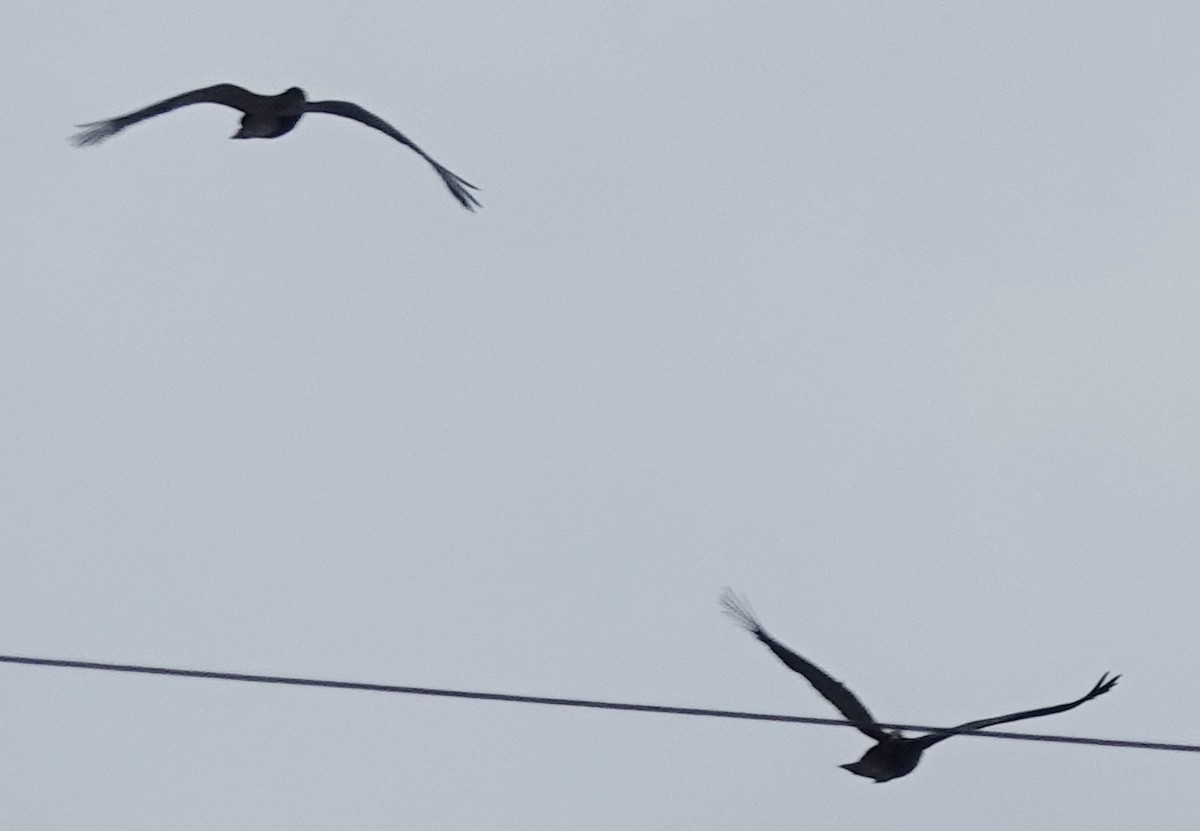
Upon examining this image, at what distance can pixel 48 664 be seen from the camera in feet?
23.8

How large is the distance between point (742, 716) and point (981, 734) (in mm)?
1210

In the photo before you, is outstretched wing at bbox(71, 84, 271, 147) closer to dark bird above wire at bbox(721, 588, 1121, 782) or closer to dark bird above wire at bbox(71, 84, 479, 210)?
dark bird above wire at bbox(71, 84, 479, 210)

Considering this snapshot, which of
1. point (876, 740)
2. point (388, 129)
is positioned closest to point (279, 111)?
point (388, 129)

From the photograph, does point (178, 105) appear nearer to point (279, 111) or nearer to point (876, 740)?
point (279, 111)

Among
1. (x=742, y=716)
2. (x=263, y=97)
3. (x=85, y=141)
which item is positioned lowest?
(x=742, y=716)

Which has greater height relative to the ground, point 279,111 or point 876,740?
point 279,111

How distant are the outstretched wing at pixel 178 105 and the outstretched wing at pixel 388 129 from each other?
1.15 feet

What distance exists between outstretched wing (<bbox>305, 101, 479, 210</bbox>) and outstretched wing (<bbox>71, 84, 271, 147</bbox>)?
13.8 inches

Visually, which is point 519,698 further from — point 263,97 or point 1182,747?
point 263,97

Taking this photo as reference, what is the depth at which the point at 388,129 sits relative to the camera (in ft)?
41.7

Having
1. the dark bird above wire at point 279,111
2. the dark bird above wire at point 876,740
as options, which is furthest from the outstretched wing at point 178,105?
the dark bird above wire at point 876,740

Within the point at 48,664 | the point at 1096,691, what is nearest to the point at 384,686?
the point at 48,664

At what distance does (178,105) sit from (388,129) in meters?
1.34

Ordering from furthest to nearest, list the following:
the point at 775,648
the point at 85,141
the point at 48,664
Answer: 1. the point at 775,648
2. the point at 85,141
3. the point at 48,664
